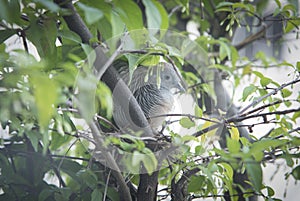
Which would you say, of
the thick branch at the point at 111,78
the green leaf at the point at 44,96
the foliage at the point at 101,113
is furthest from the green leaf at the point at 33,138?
the green leaf at the point at 44,96

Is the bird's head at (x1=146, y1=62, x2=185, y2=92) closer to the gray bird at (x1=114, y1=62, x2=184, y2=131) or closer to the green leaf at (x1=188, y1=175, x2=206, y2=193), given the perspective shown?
the gray bird at (x1=114, y1=62, x2=184, y2=131)

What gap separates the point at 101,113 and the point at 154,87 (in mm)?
65

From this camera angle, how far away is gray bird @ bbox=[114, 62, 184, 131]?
480 mm

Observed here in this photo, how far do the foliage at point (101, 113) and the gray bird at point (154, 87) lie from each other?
18 mm

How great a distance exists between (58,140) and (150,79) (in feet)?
0.51

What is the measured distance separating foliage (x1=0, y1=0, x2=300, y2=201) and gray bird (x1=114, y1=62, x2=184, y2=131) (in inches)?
0.7

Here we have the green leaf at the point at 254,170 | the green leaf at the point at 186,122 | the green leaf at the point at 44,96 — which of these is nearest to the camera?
the green leaf at the point at 44,96

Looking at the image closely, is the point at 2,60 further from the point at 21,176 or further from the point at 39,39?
the point at 21,176

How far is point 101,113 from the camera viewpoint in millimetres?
483

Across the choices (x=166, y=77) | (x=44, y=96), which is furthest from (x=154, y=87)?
(x=44, y=96)

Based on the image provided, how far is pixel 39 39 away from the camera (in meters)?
0.40

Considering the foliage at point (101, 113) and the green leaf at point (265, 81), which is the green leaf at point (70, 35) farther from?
the green leaf at point (265, 81)

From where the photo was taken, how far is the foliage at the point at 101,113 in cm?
31

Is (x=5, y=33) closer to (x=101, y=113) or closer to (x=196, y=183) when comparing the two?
(x=101, y=113)
